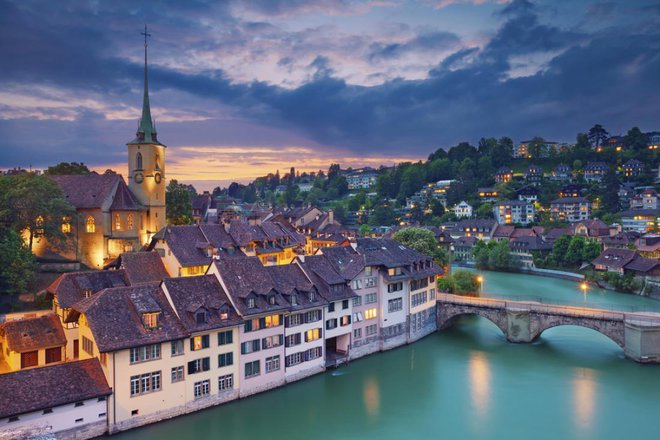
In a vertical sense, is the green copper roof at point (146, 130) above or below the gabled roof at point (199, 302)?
above

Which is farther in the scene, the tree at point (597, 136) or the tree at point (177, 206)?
the tree at point (597, 136)

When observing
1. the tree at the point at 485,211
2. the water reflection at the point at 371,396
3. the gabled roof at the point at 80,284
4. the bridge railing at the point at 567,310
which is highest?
the tree at the point at 485,211

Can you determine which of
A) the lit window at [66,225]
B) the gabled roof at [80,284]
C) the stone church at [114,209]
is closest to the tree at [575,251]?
the stone church at [114,209]

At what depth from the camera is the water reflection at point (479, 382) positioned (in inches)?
1361

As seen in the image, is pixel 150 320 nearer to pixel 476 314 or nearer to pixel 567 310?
pixel 476 314

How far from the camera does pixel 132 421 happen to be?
28906 mm

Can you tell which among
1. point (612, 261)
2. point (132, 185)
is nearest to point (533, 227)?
point (612, 261)

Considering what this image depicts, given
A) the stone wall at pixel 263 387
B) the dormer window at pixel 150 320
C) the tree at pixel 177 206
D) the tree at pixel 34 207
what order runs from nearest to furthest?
the dormer window at pixel 150 320
the stone wall at pixel 263 387
the tree at pixel 34 207
the tree at pixel 177 206

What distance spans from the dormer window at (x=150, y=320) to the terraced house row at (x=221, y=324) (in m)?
0.06

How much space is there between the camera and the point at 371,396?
3634 centimetres

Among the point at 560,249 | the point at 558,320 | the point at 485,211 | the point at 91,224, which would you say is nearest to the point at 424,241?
the point at 558,320

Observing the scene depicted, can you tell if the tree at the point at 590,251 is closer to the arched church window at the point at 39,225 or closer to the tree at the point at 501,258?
the tree at the point at 501,258

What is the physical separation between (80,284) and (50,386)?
37.2 feet

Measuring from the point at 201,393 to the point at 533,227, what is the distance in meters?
101
